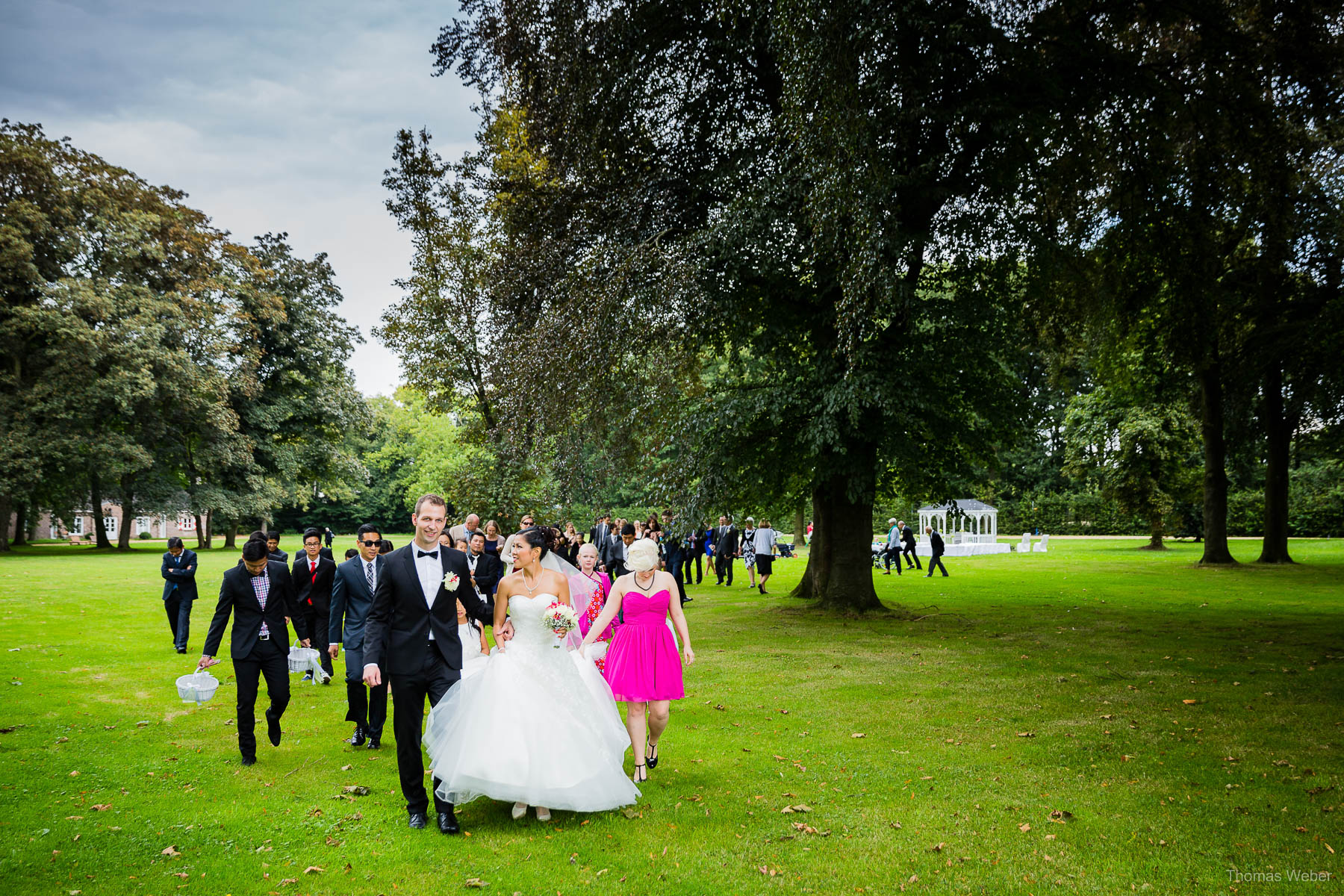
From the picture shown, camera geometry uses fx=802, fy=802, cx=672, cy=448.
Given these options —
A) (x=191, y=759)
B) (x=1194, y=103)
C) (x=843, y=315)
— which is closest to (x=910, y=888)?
(x=191, y=759)

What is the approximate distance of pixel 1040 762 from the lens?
7066 mm

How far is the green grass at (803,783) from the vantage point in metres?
4.97

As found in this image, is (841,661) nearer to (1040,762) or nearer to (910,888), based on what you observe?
(1040,762)

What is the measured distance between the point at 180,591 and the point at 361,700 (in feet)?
23.0

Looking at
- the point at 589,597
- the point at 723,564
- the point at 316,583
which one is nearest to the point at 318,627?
the point at 316,583

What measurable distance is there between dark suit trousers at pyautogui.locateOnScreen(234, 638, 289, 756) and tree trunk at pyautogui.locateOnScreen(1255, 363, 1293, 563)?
2754cm

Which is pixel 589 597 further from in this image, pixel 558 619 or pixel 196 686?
pixel 196 686

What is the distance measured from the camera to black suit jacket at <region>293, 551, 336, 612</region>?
984cm

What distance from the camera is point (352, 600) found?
8.39 m

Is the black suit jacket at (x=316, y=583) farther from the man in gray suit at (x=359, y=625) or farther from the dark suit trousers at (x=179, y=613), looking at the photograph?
the dark suit trousers at (x=179, y=613)

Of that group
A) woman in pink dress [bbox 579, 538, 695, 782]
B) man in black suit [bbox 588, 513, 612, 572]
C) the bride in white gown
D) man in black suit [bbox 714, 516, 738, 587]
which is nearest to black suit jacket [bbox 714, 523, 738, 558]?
man in black suit [bbox 714, 516, 738, 587]

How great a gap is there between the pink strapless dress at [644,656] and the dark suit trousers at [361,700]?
2.63 metres

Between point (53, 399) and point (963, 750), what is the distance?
146 feet

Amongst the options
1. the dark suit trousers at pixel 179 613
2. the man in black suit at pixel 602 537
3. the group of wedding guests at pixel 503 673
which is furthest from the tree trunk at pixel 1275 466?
the dark suit trousers at pixel 179 613
